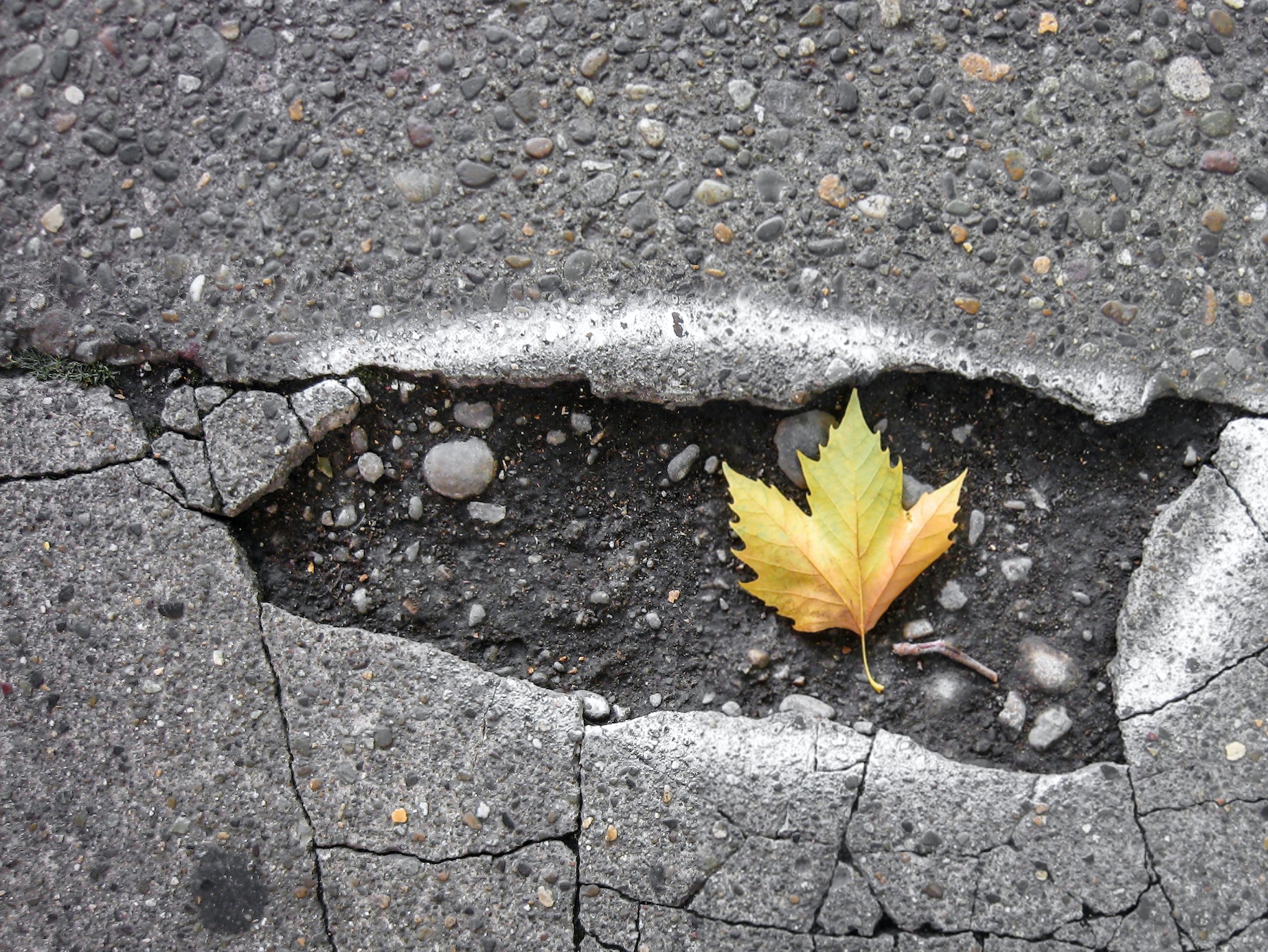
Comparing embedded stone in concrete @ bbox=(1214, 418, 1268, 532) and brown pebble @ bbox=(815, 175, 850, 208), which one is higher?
brown pebble @ bbox=(815, 175, 850, 208)

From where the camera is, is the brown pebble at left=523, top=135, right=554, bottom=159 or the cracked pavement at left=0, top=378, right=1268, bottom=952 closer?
the cracked pavement at left=0, top=378, right=1268, bottom=952

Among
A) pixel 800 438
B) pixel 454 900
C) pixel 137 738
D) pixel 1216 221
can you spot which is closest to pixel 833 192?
pixel 800 438

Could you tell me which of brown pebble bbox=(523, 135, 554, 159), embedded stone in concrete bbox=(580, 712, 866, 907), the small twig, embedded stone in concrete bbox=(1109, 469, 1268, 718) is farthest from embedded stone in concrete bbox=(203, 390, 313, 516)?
embedded stone in concrete bbox=(1109, 469, 1268, 718)

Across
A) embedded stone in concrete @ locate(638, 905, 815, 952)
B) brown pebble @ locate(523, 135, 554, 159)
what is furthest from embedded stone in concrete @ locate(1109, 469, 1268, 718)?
brown pebble @ locate(523, 135, 554, 159)

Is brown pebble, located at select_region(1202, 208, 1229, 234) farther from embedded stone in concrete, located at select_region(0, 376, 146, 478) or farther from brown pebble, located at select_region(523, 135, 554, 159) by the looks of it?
embedded stone in concrete, located at select_region(0, 376, 146, 478)

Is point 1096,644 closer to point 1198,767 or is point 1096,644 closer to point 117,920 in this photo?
point 1198,767

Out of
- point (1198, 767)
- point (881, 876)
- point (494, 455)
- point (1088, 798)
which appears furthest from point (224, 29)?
point (1198, 767)

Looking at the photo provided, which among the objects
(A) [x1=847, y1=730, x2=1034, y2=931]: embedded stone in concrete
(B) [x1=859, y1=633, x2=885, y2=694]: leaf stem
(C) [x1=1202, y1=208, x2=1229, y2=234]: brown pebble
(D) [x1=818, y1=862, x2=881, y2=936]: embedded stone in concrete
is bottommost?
(D) [x1=818, y1=862, x2=881, y2=936]: embedded stone in concrete
